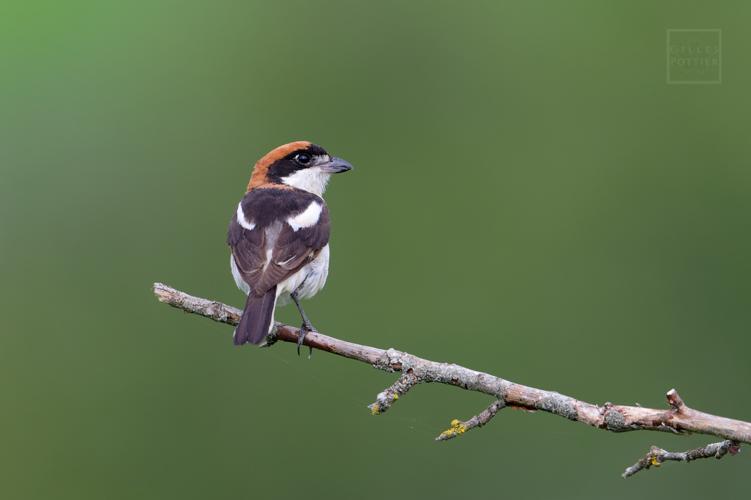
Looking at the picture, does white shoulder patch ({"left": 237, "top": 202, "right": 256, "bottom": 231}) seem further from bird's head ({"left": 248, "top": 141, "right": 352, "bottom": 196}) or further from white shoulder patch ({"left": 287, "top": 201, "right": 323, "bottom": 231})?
bird's head ({"left": 248, "top": 141, "right": 352, "bottom": 196})

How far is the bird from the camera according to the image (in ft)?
15.3

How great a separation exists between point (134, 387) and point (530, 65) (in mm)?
4894

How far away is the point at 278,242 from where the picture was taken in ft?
16.7

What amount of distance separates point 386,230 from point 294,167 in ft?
7.68

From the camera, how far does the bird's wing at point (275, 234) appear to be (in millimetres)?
4934

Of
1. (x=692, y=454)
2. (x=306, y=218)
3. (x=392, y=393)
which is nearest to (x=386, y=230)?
(x=306, y=218)

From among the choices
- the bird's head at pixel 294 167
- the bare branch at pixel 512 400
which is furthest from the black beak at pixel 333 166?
the bare branch at pixel 512 400

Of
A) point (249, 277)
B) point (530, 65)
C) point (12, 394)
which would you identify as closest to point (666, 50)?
point (530, 65)

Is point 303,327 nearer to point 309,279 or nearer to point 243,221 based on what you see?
point 309,279

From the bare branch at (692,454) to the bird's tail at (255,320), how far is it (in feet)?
6.13

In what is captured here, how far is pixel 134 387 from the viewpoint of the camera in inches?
299

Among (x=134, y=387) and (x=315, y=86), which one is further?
(x=315, y=86)

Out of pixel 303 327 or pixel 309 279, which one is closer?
pixel 303 327

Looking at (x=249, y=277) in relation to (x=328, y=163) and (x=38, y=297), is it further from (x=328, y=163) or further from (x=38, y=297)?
(x=38, y=297)
